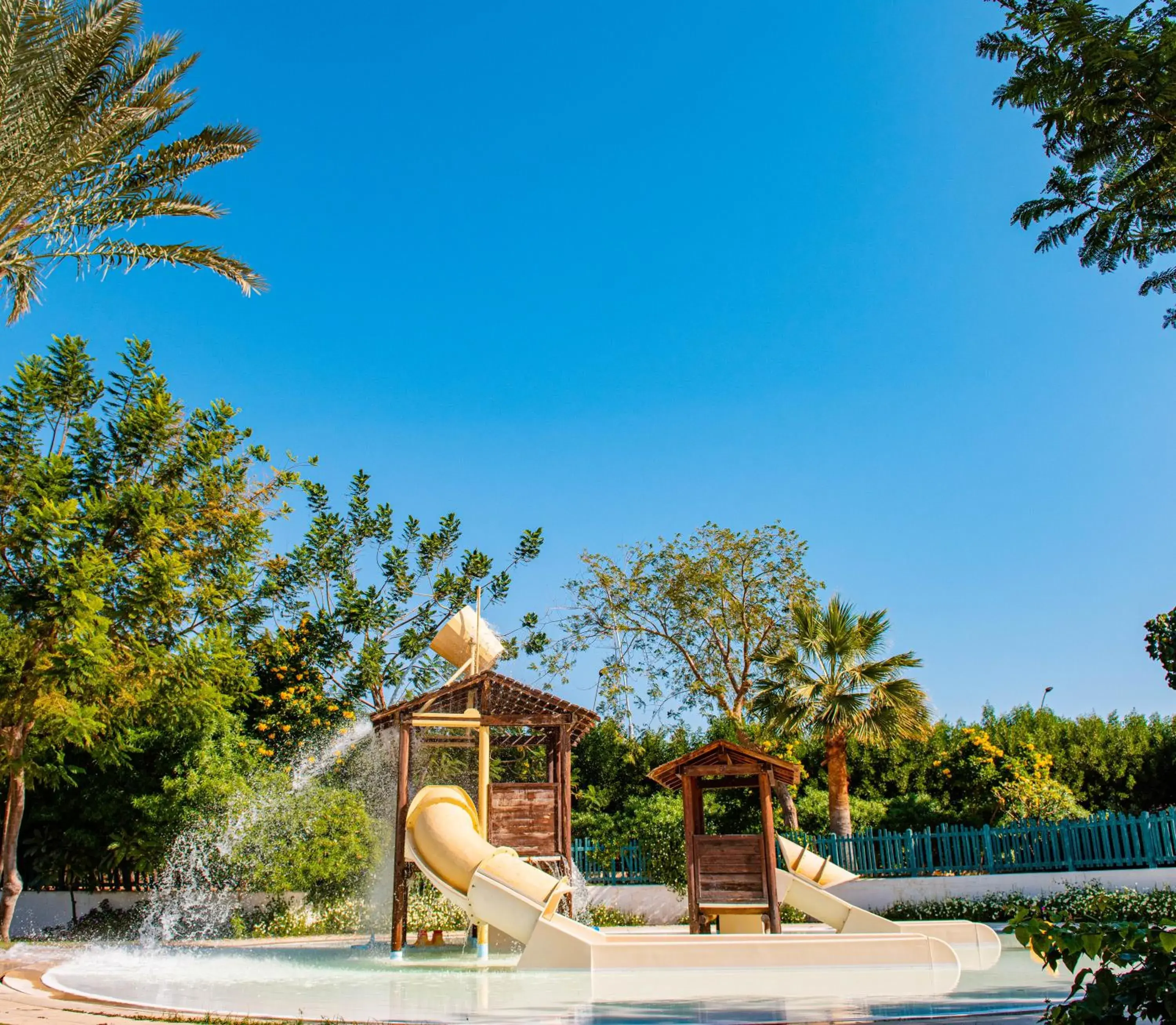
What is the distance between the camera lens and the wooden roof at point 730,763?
13.4 m

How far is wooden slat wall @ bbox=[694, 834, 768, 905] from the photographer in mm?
12883

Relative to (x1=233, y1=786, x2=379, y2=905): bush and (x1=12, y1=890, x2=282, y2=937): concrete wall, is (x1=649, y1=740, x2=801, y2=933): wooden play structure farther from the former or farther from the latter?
(x1=12, y1=890, x2=282, y2=937): concrete wall

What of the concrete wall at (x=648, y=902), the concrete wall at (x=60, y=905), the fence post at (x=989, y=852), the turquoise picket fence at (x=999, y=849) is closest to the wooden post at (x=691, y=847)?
the concrete wall at (x=648, y=902)

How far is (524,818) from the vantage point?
13695 millimetres

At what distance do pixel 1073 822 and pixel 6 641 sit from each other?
747 inches

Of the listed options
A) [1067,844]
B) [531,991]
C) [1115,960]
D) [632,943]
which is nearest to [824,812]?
[1067,844]

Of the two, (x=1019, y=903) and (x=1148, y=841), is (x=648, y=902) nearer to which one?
(x=1019, y=903)

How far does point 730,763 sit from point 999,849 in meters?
7.77

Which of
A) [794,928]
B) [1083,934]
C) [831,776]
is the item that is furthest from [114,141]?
[831,776]

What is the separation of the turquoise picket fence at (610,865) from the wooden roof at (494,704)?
7.90 meters

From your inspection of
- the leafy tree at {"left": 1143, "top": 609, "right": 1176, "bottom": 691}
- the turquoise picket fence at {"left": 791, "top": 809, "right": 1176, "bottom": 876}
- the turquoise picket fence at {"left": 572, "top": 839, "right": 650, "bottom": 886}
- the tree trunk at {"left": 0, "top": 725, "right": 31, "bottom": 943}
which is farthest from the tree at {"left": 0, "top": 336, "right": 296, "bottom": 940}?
the leafy tree at {"left": 1143, "top": 609, "right": 1176, "bottom": 691}

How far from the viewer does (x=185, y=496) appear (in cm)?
1756

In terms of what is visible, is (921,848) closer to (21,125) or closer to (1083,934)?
(1083,934)

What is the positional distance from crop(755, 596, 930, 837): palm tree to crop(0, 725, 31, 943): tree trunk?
47.4ft
